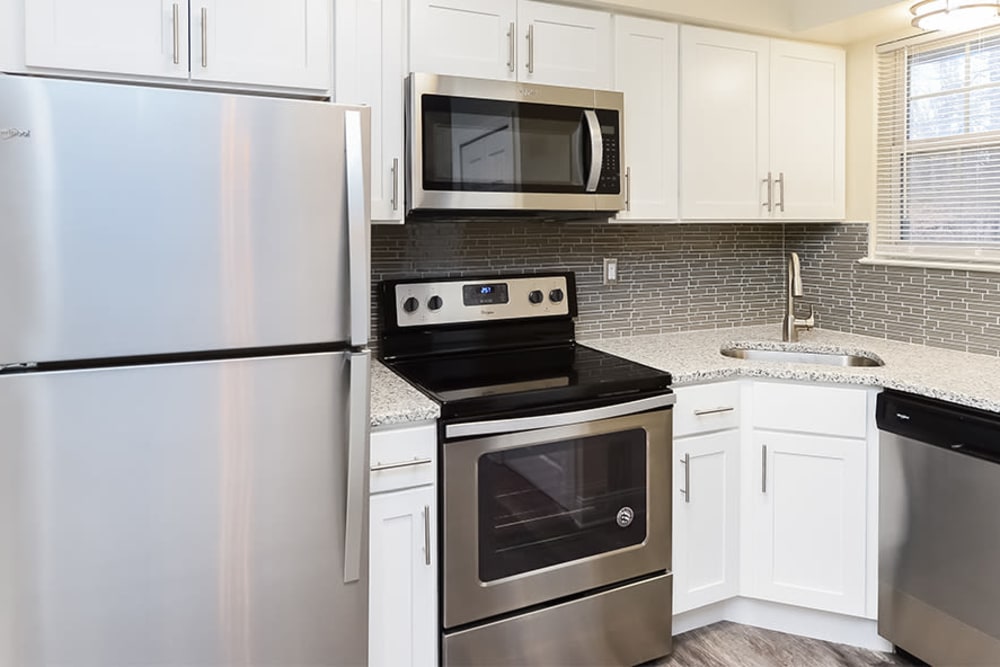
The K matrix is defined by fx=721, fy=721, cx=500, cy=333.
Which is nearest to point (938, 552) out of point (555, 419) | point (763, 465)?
point (763, 465)

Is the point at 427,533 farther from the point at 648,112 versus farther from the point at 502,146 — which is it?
the point at 648,112

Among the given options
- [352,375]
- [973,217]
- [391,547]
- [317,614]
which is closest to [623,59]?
[973,217]

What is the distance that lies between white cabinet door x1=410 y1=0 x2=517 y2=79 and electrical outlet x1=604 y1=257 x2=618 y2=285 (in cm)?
89

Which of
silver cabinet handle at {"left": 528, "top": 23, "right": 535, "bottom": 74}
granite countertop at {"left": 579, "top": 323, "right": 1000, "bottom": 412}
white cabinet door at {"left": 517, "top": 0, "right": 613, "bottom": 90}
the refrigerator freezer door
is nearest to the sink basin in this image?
granite countertop at {"left": 579, "top": 323, "right": 1000, "bottom": 412}

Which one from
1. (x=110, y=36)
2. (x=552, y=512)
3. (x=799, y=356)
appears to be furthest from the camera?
(x=799, y=356)

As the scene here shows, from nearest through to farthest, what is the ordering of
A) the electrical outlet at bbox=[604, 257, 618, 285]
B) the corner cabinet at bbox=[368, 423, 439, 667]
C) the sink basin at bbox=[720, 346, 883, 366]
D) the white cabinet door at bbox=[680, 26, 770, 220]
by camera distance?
the corner cabinet at bbox=[368, 423, 439, 667] < the white cabinet door at bbox=[680, 26, 770, 220] < the sink basin at bbox=[720, 346, 883, 366] < the electrical outlet at bbox=[604, 257, 618, 285]

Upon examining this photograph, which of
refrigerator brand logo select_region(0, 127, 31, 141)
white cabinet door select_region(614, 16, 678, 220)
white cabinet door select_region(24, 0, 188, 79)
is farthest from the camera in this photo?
white cabinet door select_region(614, 16, 678, 220)

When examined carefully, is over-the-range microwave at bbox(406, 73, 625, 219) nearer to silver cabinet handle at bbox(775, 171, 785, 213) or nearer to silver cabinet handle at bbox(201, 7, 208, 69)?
silver cabinet handle at bbox(201, 7, 208, 69)

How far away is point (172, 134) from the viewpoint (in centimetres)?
142

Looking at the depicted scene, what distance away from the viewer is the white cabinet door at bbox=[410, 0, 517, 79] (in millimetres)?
2156

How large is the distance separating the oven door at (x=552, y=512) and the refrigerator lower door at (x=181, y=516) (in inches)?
12.3

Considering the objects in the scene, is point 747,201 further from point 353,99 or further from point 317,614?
point 317,614

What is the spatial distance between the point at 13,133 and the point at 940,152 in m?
2.91

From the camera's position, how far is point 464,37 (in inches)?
87.3
